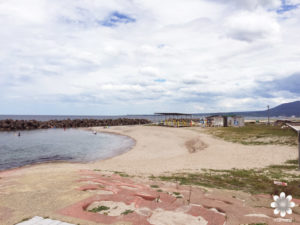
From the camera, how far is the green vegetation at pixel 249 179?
36.6 ft

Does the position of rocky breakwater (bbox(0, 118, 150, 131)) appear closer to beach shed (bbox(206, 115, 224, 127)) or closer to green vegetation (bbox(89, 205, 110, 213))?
beach shed (bbox(206, 115, 224, 127))

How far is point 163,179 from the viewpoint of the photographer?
43.8ft

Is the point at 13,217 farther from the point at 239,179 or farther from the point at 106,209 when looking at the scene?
the point at 239,179

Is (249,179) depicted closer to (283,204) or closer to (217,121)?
(283,204)

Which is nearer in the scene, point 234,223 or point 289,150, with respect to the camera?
point 234,223

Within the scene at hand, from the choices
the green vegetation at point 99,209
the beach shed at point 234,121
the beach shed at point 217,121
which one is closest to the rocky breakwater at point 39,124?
the beach shed at point 217,121

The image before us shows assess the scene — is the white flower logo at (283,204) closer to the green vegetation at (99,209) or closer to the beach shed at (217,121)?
the green vegetation at (99,209)

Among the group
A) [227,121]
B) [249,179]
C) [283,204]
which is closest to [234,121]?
[227,121]

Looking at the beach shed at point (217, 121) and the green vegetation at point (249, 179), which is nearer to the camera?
the green vegetation at point (249, 179)

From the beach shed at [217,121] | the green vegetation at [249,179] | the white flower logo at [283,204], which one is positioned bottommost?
the green vegetation at [249,179]

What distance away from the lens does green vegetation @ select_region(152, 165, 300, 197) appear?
1116 centimetres

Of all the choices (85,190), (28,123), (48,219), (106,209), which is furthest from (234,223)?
(28,123)

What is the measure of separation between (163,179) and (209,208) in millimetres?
5298

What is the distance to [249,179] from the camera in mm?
13219
